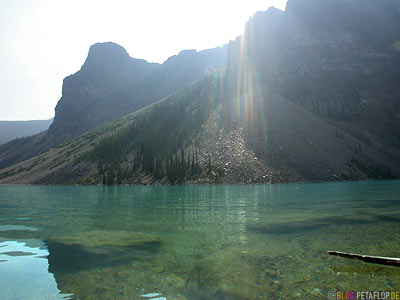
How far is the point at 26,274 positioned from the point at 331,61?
635 feet

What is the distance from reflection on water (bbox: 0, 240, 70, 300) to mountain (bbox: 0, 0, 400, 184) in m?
71.4

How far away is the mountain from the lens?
91812 mm

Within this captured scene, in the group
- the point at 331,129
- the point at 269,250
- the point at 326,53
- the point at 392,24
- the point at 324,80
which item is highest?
the point at 392,24

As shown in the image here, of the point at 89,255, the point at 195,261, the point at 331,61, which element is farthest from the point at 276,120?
the point at 89,255

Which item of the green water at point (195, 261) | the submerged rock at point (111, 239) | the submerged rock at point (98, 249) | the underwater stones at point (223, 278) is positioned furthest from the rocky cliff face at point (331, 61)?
the underwater stones at point (223, 278)

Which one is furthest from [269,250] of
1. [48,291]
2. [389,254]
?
[48,291]

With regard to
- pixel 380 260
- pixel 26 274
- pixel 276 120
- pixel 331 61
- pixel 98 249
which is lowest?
pixel 98 249

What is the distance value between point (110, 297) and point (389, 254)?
32.6ft

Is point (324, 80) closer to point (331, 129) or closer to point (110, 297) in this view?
point (331, 129)

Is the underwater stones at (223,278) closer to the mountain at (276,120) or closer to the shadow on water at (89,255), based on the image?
the shadow on water at (89,255)

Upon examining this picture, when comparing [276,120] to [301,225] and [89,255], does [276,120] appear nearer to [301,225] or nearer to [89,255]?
[301,225]

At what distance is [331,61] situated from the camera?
170 m

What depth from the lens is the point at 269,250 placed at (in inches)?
440

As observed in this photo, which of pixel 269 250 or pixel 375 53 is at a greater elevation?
pixel 375 53
